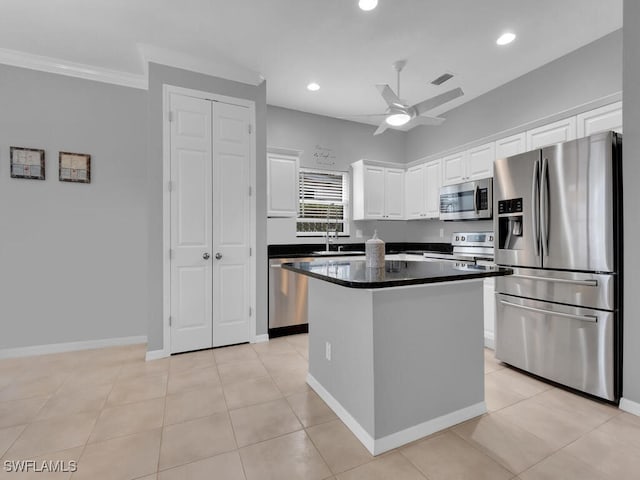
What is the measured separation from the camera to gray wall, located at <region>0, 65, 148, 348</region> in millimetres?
3096

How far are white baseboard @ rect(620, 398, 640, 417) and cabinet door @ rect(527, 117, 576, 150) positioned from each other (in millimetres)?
2289

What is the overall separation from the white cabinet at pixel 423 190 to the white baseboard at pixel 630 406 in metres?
2.86

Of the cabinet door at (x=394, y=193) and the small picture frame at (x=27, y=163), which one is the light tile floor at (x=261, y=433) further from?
the cabinet door at (x=394, y=193)

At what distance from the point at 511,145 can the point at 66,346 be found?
5.32 m

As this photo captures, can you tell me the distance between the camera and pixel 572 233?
232 cm

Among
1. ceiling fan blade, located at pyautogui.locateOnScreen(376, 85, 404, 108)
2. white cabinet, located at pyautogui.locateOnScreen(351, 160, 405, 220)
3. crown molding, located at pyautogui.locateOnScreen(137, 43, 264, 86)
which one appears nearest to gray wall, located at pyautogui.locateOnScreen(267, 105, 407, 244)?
white cabinet, located at pyautogui.locateOnScreen(351, 160, 405, 220)

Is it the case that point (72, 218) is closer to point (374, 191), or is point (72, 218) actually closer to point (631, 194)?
point (374, 191)

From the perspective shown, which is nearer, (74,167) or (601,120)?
(601,120)

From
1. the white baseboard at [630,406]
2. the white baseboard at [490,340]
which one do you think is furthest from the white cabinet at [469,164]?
the white baseboard at [630,406]

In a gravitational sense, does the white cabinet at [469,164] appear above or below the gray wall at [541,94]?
below

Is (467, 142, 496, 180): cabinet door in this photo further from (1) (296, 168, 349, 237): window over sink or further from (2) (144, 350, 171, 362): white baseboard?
(2) (144, 350, 171, 362): white baseboard

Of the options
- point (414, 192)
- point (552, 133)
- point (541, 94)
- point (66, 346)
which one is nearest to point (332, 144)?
point (414, 192)

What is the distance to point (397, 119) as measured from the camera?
9.83 ft

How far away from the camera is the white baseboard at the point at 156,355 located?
10.0ft
